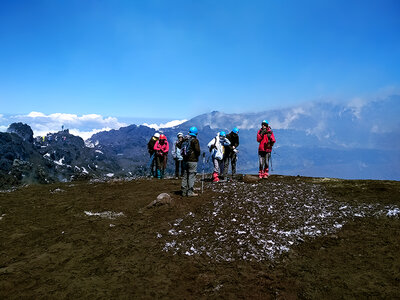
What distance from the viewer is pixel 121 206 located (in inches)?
575

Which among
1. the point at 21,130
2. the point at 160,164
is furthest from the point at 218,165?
the point at 21,130

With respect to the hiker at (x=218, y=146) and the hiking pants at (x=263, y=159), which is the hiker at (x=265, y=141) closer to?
the hiking pants at (x=263, y=159)

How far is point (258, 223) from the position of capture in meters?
11.3

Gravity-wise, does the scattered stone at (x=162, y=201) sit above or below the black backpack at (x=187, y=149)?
below

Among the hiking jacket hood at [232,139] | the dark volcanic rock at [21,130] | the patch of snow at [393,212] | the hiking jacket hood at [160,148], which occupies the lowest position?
the patch of snow at [393,212]

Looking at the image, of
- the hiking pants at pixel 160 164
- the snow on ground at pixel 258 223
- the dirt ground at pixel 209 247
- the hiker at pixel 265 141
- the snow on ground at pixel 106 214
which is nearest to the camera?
the dirt ground at pixel 209 247

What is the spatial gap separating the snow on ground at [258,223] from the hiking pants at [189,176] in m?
1.73

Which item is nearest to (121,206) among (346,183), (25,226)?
(25,226)

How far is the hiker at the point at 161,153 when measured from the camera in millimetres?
23141

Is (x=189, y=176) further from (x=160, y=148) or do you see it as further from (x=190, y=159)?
(x=160, y=148)

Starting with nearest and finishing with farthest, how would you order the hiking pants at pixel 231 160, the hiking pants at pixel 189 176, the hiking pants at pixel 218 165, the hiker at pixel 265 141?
the hiking pants at pixel 189 176 → the hiker at pixel 265 141 → the hiking pants at pixel 218 165 → the hiking pants at pixel 231 160

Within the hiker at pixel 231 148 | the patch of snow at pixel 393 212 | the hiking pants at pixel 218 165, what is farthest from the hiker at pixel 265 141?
the patch of snow at pixel 393 212

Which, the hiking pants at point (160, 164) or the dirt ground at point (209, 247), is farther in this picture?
the hiking pants at point (160, 164)

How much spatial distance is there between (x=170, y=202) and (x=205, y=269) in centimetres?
603
